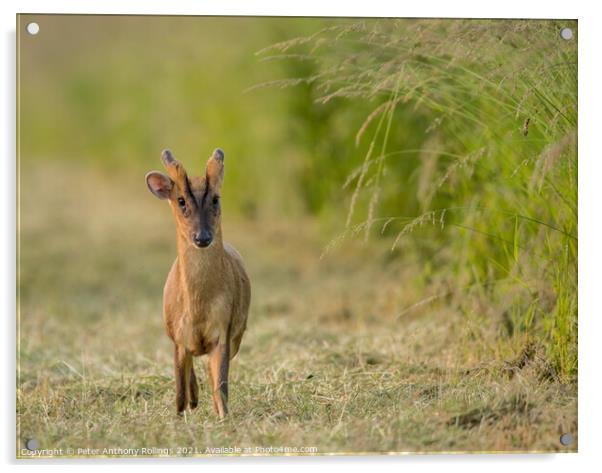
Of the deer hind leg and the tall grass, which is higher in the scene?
the tall grass

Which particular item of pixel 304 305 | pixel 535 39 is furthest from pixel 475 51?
pixel 304 305

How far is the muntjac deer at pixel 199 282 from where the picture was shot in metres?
4.63

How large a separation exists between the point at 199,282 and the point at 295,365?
1.22 m

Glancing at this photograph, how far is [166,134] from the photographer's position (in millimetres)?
11344

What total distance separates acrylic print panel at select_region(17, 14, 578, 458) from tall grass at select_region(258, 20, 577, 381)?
0.6 inches

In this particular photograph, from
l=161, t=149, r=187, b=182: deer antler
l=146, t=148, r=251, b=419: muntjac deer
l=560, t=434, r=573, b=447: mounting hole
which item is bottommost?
l=560, t=434, r=573, b=447: mounting hole

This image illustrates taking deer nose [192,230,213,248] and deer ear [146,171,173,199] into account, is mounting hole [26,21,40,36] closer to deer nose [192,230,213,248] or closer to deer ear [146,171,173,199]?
deer ear [146,171,173,199]

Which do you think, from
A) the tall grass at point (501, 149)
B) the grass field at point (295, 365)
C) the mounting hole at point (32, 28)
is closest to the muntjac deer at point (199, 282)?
the grass field at point (295, 365)

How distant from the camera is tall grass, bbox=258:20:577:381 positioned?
4996 millimetres

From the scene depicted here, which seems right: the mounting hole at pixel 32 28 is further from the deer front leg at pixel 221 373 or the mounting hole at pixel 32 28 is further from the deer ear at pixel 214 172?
the deer front leg at pixel 221 373

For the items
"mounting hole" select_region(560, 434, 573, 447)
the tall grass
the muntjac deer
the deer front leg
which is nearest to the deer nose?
the muntjac deer

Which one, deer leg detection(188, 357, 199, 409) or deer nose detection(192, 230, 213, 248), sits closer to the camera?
deer nose detection(192, 230, 213, 248)

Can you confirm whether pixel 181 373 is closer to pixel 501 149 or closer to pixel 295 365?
pixel 295 365
